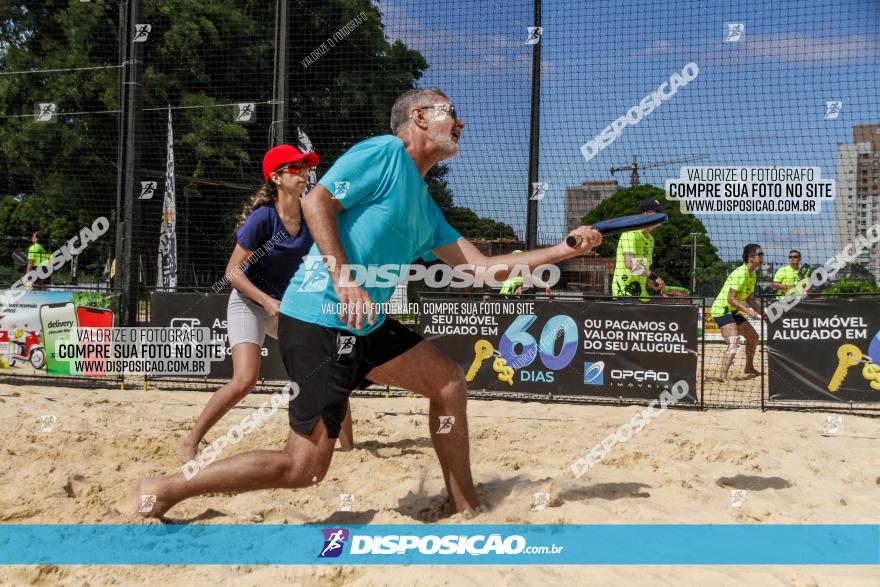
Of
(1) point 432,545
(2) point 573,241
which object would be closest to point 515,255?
(2) point 573,241

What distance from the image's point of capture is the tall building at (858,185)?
26.5ft

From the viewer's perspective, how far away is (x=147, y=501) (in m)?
2.90

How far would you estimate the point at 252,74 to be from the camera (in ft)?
68.0

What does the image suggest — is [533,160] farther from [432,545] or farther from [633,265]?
[432,545]

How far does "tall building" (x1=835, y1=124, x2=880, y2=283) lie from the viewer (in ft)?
26.5

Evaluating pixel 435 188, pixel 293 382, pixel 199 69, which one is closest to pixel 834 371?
pixel 293 382

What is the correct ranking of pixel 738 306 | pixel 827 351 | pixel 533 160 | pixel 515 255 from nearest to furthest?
pixel 515 255
pixel 827 351
pixel 533 160
pixel 738 306

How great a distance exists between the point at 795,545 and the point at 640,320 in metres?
4.71

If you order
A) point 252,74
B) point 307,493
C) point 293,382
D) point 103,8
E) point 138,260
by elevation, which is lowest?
point 307,493

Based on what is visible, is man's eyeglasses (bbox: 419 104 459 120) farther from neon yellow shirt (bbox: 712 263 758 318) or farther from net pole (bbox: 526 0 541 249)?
neon yellow shirt (bbox: 712 263 758 318)

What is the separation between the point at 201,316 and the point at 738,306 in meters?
6.17

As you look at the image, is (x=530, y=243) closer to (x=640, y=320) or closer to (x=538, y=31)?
(x=640, y=320)

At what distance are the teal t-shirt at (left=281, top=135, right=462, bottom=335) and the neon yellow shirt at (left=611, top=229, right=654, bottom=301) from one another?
5.57 meters

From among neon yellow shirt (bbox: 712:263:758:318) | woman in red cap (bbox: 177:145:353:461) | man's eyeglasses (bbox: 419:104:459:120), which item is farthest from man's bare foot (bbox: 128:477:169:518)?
neon yellow shirt (bbox: 712:263:758:318)
